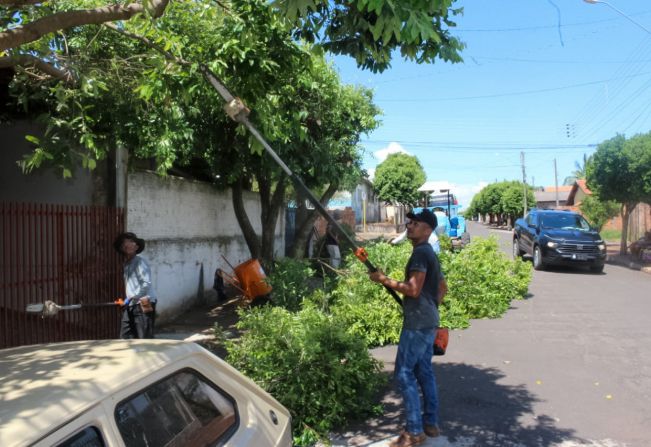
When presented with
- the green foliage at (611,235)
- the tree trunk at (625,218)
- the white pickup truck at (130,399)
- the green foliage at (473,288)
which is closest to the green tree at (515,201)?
the green foliage at (611,235)

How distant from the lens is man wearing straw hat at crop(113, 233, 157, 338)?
5691mm

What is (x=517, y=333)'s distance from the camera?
8.03 metres

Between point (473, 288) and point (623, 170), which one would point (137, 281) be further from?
point (623, 170)

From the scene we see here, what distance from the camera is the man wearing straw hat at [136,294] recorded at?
569 centimetres

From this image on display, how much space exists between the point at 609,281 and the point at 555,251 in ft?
5.74

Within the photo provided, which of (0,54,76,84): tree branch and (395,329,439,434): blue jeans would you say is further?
(0,54,76,84): tree branch

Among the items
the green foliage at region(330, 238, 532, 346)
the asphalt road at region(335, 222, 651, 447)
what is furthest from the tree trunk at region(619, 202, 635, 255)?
the asphalt road at region(335, 222, 651, 447)

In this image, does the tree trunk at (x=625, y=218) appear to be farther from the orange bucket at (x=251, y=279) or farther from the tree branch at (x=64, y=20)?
the tree branch at (x=64, y=20)

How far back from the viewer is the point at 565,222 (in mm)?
16375

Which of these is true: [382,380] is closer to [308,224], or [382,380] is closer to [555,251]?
[308,224]

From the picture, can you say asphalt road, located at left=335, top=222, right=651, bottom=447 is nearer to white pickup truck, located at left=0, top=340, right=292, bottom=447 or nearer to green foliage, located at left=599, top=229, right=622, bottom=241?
white pickup truck, located at left=0, top=340, right=292, bottom=447

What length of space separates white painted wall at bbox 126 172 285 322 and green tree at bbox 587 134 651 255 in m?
13.2

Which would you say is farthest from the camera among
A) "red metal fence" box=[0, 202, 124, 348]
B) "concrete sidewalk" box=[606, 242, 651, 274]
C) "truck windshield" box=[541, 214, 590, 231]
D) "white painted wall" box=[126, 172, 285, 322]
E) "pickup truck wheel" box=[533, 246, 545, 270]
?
"concrete sidewalk" box=[606, 242, 651, 274]

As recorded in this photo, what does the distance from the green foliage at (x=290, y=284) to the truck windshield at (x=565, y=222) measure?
1003 cm
